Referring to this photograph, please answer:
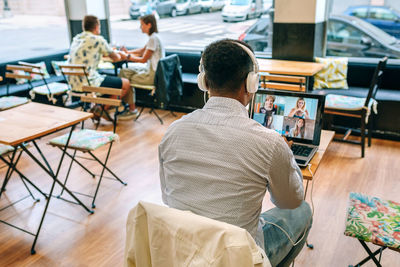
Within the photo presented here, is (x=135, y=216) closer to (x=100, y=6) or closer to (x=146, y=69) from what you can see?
(x=146, y=69)

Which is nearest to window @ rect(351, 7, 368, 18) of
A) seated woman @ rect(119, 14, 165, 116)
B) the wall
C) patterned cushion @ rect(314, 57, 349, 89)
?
patterned cushion @ rect(314, 57, 349, 89)

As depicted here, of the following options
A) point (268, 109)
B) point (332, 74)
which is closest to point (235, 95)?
point (268, 109)

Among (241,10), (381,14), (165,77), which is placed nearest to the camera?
(165,77)

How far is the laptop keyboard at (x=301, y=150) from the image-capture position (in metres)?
2.17

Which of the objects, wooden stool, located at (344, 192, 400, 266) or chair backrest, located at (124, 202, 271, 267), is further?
wooden stool, located at (344, 192, 400, 266)

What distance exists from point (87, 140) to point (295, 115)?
1.76m

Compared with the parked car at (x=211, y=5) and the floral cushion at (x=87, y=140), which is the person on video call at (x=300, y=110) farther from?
the parked car at (x=211, y=5)

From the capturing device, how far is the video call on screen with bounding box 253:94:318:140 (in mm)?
2189

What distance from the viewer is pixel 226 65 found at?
148 centimetres

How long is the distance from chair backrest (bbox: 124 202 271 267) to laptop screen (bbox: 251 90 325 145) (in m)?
1.10

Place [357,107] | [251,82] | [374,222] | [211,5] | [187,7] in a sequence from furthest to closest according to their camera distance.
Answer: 1. [187,7]
2. [211,5]
3. [357,107]
4. [374,222]
5. [251,82]

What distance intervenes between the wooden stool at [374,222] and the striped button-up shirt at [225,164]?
609 mm

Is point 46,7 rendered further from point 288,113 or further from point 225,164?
point 225,164

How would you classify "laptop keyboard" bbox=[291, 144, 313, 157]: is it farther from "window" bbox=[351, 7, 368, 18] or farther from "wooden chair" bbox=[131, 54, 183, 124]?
"window" bbox=[351, 7, 368, 18]
